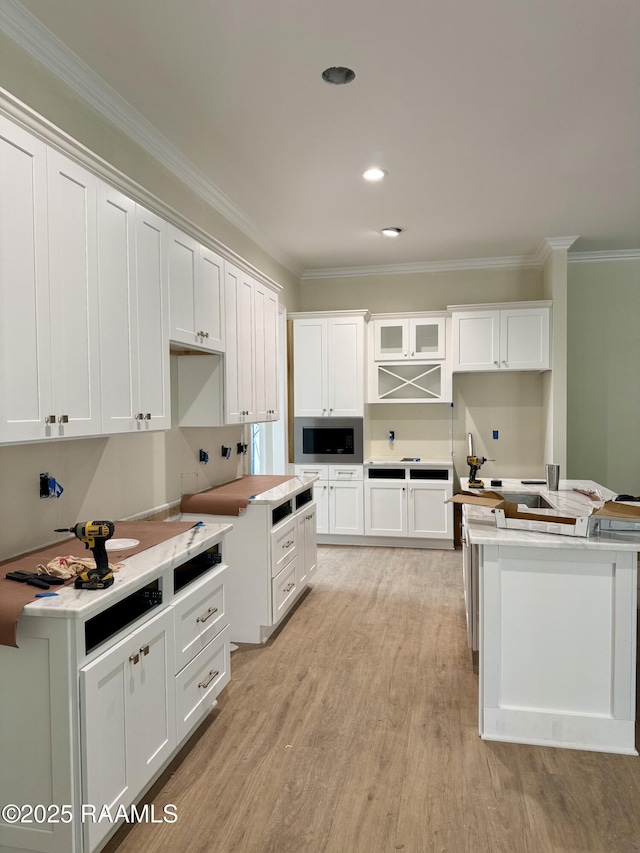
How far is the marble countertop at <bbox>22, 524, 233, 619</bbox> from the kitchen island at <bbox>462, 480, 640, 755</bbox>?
3.87 feet

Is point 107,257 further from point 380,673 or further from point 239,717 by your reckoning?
point 380,673

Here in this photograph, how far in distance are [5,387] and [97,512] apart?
3.80ft

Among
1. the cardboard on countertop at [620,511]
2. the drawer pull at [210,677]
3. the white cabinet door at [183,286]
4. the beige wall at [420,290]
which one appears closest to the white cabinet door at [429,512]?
the beige wall at [420,290]

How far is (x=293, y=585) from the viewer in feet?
13.0

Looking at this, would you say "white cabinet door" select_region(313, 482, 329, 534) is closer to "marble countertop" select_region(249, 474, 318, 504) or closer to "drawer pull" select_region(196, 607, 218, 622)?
"marble countertop" select_region(249, 474, 318, 504)

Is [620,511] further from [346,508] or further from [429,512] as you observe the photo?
[346,508]

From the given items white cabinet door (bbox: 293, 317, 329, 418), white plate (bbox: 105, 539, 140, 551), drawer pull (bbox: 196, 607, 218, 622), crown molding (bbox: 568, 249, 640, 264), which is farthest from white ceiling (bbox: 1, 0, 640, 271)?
drawer pull (bbox: 196, 607, 218, 622)

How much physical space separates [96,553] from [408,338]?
4628 mm

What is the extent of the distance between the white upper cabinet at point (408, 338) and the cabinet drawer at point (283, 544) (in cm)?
265

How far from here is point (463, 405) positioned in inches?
243

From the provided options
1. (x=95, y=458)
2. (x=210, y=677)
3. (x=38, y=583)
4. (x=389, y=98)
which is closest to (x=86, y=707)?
(x=38, y=583)

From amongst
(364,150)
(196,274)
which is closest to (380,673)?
(196,274)

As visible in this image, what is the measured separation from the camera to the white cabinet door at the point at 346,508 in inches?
234

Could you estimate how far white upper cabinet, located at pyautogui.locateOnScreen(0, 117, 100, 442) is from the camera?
71.1 inches
